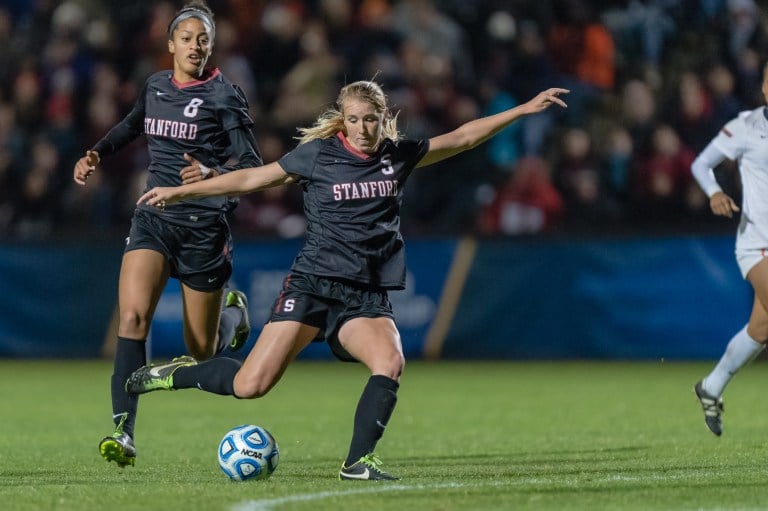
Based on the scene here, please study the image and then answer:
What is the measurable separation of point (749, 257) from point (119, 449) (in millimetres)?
4357

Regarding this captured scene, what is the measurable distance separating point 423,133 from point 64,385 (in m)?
5.34

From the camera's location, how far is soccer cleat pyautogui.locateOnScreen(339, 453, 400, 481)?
23.1 feet

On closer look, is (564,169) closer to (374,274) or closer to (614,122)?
(614,122)

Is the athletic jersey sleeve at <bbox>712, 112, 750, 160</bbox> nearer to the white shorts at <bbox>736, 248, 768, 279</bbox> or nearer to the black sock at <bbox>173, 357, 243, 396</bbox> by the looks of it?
the white shorts at <bbox>736, 248, 768, 279</bbox>

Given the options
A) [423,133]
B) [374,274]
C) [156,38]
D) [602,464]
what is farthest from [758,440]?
[156,38]

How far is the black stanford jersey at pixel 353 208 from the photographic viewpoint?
7500 mm

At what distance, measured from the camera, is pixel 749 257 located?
9500 millimetres

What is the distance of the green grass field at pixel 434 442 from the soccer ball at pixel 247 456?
10 centimetres

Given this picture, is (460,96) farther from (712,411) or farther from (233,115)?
(233,115)

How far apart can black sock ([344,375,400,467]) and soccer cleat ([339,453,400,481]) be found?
0.03 metres

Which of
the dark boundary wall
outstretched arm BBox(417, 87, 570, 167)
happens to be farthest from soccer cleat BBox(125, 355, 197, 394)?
the dark boundary wall

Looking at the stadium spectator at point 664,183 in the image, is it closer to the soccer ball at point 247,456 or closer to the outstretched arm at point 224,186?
the outstretched arm at point 224,186

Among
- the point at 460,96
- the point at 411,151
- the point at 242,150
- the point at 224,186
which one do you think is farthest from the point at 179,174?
the point at 460,96

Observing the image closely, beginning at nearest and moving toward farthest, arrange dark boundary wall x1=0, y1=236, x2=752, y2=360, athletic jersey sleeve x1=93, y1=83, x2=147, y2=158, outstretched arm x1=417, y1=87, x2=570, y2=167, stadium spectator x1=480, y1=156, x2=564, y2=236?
outstretched arm x1=417, y1=87, x2=570, y2=167, athletic jersey sleeve x1=93, y1=83, x2=147, y2=158, dark boundary wall x1=0, y1=236, x2=752, y2=360, stadium spectator x1=480, y1=156, x2=564, y2=236
